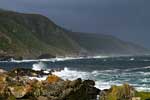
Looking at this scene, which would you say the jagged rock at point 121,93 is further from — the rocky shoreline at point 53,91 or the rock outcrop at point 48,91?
the rock outcrop at point 48,91

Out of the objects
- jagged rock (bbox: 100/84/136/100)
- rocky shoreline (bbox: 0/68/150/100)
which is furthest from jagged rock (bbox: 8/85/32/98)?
jagged rock (bbox: 100/84/136/100)

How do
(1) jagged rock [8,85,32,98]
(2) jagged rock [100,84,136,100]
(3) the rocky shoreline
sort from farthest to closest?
(1) jagged rock [8,85,32,98] < (3) the rocky shoreline < (2) jagged rock [100,84,136,100]

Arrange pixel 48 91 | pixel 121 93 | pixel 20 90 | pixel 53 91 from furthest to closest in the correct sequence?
pixel 48 91 → pixel 53 91 → pixel 20 90 → pixel 121 93

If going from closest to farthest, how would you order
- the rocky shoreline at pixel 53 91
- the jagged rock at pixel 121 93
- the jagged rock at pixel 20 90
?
1. the jagged rock at pixel 121 93
2. the rocky shoreline at pixel 53 91
3. the jagged rock at pixel 20 90

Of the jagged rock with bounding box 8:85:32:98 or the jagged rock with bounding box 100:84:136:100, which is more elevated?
the jagged rock with bounding box 8:85:32:98

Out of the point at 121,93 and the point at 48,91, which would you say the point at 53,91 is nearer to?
the point at 48,91

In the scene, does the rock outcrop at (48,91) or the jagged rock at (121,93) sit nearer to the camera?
the jagged rock at (121,93)

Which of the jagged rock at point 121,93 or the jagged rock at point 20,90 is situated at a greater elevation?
the jagged rock at point 20,90

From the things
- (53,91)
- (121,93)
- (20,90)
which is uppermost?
(20,90)

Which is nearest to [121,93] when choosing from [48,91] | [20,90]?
[48,91]

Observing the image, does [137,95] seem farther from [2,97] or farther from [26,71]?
[26,71]

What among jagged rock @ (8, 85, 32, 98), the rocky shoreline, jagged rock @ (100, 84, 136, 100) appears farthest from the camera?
jagged rock @ (8, 85, 32, 98)

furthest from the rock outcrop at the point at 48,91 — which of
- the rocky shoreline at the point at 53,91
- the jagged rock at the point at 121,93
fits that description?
the jagged rock at the point at 121,93

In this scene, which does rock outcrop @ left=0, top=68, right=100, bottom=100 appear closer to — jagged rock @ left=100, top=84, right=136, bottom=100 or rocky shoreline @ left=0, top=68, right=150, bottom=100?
rocky shoreline @ left=0, top=68, right=150, bottom=100
